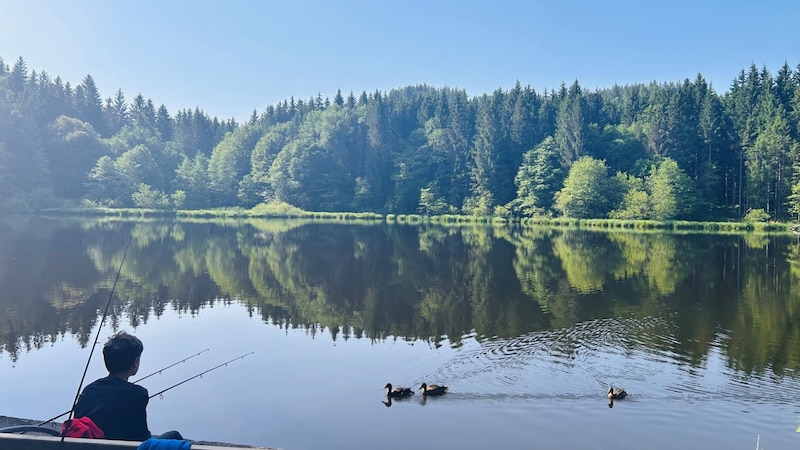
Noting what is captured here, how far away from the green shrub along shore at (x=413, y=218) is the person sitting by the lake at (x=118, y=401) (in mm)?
69068

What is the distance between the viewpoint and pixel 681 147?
82.7m

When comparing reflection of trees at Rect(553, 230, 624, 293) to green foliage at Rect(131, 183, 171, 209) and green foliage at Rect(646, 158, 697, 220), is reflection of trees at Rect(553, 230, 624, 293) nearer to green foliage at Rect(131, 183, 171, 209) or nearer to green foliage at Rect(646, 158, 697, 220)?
green foliage at Rect(646, 158, 697, 220)

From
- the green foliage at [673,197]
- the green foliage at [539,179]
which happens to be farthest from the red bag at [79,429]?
the green foliage at [539,179]

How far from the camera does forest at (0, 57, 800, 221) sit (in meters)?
76.9

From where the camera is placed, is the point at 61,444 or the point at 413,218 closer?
the point at 61,444

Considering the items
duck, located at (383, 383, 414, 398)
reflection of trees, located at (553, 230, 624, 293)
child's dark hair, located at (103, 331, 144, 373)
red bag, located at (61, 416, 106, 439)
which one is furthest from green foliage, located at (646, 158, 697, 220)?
red bag, located at (61, 416, 106, 439)

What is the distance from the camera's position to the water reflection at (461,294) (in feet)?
54.2

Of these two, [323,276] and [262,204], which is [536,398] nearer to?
[323,276]

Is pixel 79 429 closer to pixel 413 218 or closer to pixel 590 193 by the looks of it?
pixel 590 193

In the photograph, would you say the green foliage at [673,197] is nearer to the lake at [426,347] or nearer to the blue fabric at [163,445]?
the lake at [426,347]

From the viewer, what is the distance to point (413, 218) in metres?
90.7

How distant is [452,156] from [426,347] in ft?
291

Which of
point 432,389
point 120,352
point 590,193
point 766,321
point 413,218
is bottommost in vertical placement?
point 432,389

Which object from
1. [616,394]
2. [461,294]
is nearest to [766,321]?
[616,394]
